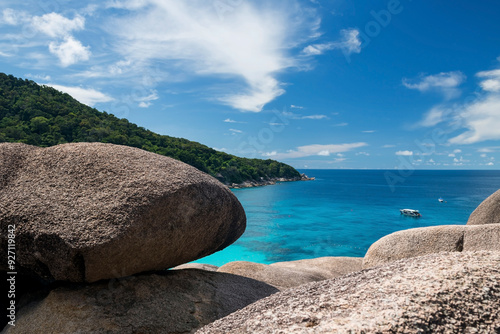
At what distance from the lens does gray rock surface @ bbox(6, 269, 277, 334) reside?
17.7 feet

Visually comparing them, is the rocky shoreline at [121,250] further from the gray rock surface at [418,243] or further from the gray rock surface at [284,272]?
the gray rock surface at [418,243]

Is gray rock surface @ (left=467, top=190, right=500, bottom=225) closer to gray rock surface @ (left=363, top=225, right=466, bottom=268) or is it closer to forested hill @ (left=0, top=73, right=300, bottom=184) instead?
gray rock surface @ (left=363, top=225, right=466, bottom=268)

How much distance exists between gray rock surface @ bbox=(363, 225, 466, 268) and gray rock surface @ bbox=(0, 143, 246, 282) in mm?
5991

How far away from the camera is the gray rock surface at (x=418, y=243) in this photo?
9.26m

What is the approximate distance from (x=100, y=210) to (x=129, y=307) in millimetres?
1869

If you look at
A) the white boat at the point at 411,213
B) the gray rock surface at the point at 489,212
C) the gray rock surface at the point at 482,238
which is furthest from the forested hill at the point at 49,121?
the white boat at the point at 411,213

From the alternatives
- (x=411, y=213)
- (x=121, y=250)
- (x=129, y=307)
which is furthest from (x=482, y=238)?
(x=411, y=213)

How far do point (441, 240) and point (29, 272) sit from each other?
10.5m

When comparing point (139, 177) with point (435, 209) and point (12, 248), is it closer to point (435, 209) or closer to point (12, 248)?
point (12, 248)

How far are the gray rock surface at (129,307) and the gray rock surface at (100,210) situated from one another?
33cm

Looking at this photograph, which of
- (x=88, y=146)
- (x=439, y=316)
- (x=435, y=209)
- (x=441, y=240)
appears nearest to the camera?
(x=439, y=316)

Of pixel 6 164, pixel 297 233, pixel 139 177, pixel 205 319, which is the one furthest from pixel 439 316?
pixel 297 233

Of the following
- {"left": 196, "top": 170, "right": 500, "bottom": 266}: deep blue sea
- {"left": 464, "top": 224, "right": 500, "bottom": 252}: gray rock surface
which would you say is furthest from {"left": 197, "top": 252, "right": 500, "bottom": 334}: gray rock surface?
{"left": 196, "top": 170, "right": 500, "bottom": 266}: deep blue sea

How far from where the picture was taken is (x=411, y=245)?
32.5 feet
